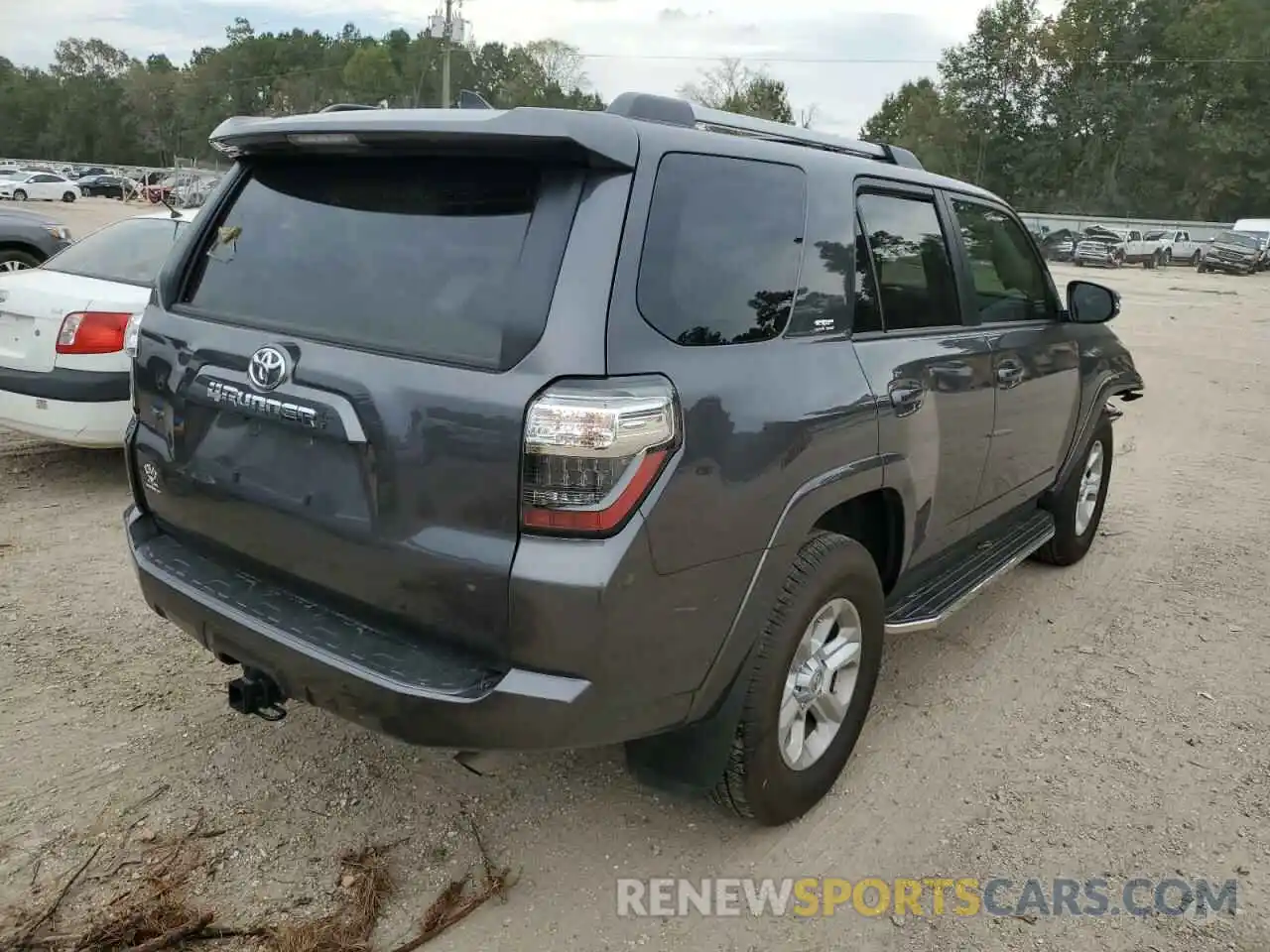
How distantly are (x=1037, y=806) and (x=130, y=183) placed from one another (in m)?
72.3

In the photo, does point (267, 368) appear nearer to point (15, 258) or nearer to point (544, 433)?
point (544, 433)

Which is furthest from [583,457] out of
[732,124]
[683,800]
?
[683,800]

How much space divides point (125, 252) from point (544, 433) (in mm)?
5446

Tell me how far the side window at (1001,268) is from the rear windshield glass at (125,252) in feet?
15.7

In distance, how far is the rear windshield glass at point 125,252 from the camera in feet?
20.1

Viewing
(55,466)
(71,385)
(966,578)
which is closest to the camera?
(966,578)

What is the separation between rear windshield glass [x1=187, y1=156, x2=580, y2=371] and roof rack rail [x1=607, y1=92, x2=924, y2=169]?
448mm

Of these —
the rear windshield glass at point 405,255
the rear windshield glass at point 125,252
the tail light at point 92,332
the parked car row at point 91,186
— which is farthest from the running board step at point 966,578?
the parked car row at point 91,186

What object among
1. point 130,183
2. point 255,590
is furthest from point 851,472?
point 130,183

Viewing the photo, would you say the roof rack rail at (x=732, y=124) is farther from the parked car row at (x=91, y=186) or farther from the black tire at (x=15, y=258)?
the parked car row at (x=91, y=186)

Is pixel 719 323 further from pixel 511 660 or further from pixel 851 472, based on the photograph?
pixel 511 660

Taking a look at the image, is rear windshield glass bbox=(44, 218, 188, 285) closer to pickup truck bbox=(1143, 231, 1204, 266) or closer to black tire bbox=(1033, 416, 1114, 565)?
black tire bbox=(1033, 416, 1114, 565)

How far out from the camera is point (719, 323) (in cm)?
246

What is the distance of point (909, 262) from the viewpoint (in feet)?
11.2
